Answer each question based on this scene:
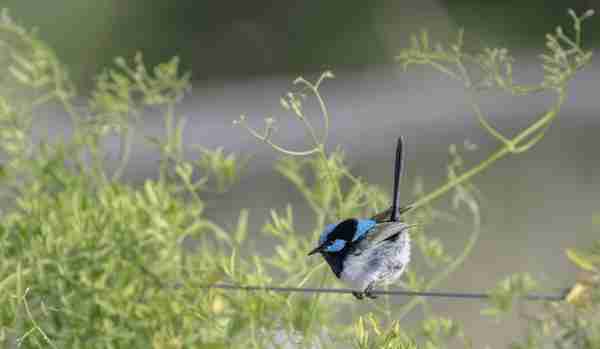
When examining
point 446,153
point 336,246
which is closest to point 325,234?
point 336,246

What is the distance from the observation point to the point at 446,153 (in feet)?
8.83

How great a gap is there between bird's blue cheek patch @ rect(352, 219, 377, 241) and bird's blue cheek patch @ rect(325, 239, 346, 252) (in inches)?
0.5

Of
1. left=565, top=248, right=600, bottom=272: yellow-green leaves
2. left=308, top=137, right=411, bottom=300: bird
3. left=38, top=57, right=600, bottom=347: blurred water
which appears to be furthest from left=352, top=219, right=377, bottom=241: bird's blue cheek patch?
left=38, top=57, right=600, bottom=347: blurred water

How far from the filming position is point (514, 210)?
251cm

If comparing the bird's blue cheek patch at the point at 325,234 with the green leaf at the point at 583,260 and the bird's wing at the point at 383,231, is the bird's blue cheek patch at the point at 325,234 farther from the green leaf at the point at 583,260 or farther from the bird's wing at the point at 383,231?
the green leaf at the point at 583,260

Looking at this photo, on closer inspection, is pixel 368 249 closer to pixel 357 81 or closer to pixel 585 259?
pixel 585 259

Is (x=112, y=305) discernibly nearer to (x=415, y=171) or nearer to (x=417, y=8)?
(x=415, y=171)

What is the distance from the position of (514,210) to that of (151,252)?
5.37 feet

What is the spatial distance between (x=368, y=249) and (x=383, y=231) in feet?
0.19

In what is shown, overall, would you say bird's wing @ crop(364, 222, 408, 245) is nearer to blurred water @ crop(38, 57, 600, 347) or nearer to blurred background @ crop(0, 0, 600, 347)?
blurred water @ crop(38, 57, 600, 347)

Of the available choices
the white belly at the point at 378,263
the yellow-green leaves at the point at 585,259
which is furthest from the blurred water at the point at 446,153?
the yellow-green leaves at the point at 585,259

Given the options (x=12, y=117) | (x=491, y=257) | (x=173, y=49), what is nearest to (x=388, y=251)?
(x=12, y=117)

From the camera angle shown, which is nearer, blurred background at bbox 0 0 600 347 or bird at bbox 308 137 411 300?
bird at bbox 308 137 411 300

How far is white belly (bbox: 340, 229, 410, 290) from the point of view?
941 millimetres
